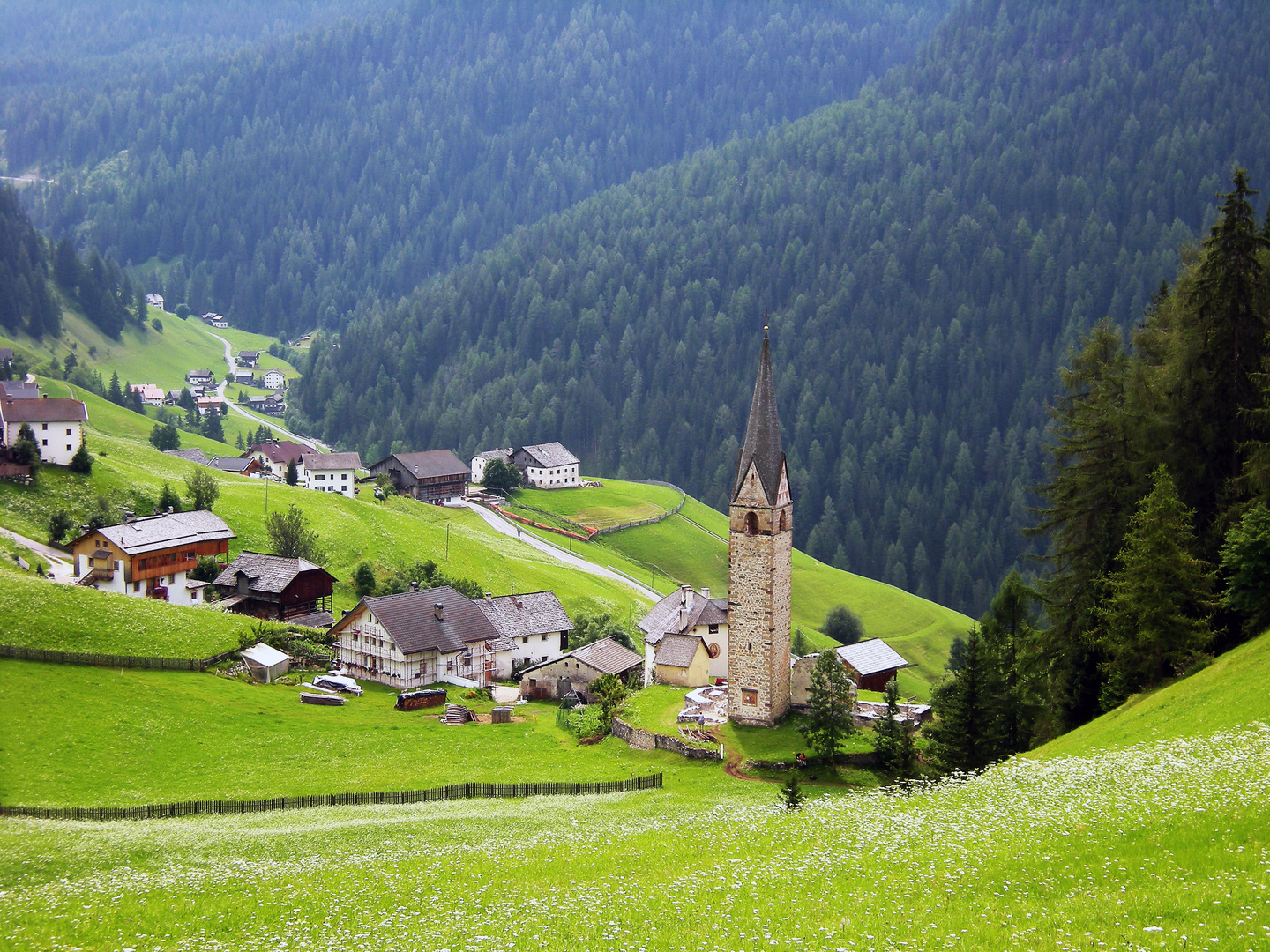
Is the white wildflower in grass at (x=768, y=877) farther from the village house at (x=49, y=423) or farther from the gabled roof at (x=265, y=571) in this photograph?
the village house at (x=49, y=423)

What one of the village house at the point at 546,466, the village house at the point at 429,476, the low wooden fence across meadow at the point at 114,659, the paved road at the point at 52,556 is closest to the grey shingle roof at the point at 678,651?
the low wooden fence across meadow at the point at 114,659

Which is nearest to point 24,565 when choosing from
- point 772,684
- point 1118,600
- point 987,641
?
point 772,684

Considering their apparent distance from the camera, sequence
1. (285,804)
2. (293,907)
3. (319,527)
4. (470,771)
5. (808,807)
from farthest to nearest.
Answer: (319,527)
(470,771)
(285,804)
(808,807)
(293,907)

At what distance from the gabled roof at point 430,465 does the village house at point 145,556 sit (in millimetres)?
75775

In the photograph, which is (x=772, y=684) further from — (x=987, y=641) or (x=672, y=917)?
(x=672, y=917)

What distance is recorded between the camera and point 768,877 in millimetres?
24797

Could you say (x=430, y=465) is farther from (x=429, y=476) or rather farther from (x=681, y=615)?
(x=681, y=615)

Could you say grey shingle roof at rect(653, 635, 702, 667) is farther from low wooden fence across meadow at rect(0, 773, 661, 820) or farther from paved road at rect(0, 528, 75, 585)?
paved road at rect(0, 528, 75, 585)

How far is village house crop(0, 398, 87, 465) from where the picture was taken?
93.8 meters

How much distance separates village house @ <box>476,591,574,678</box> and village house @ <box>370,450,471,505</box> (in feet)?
245

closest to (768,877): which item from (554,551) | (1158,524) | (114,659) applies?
(1158,524)

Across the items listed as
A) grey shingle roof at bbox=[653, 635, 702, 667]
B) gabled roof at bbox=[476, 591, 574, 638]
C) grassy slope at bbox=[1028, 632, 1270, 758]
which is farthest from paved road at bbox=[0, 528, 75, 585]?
grassy slope at bbox=[1028, 632, 1270, 758]

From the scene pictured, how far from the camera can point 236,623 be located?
76.3 meters

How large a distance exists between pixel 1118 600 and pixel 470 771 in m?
32.7
